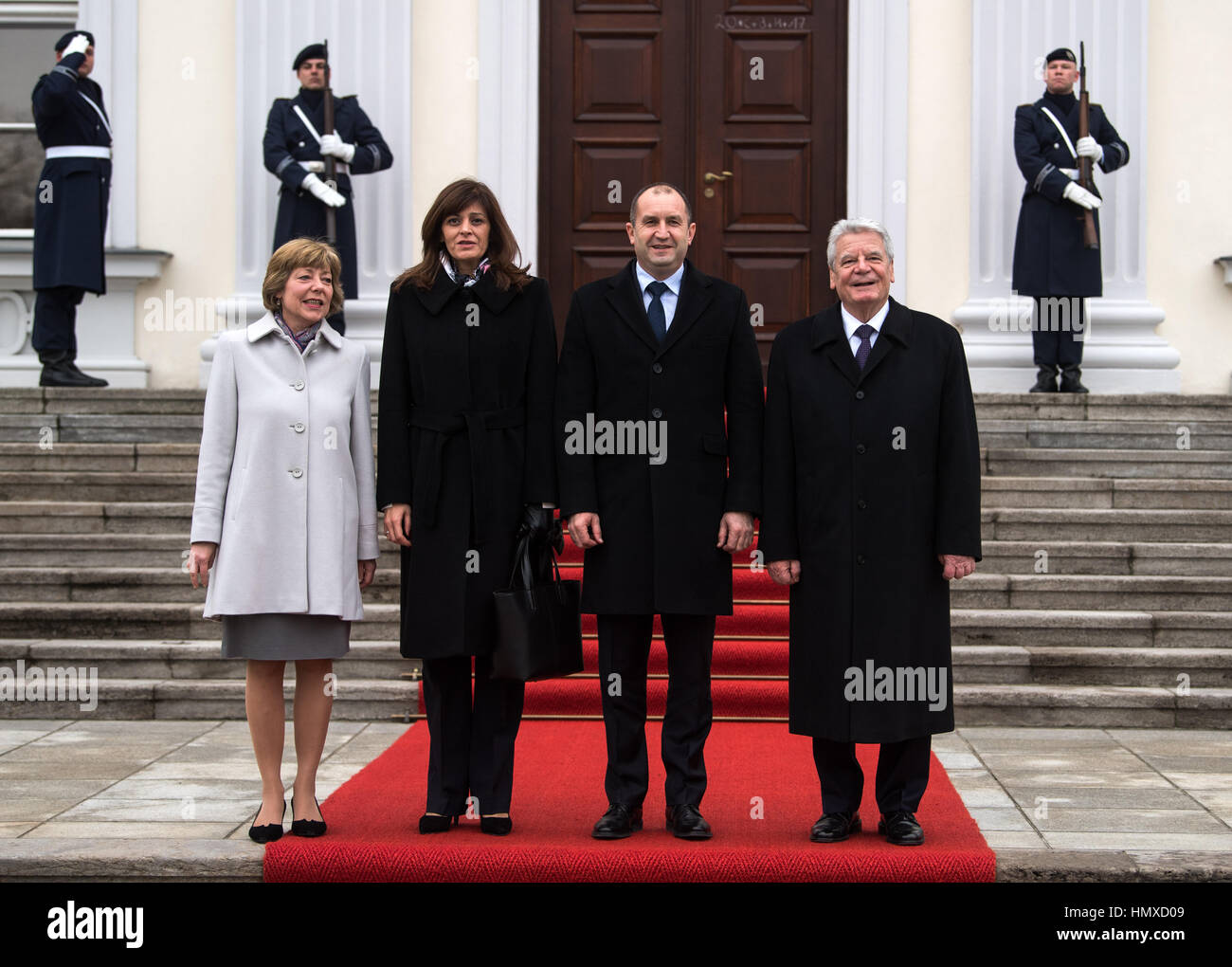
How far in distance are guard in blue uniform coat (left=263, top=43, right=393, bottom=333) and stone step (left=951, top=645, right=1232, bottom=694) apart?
4.76 m

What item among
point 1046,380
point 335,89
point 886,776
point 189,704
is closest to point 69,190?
point 335,89

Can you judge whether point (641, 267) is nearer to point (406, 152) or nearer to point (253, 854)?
point (253, 854)

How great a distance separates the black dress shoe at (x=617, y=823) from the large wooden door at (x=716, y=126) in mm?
5931

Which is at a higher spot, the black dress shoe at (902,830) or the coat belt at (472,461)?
the coat belt at (472,461)

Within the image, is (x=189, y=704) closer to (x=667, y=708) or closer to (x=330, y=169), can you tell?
(x=667, y=708)

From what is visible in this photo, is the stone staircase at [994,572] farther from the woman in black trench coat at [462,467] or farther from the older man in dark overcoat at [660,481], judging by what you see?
the older man in dark overcoat at [660,481]

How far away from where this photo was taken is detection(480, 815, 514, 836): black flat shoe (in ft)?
16.0

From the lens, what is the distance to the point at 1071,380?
949cm

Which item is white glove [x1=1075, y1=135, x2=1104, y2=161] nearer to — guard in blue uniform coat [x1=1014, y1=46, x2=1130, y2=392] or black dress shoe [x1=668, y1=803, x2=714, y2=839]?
guard in blue uniform coat [x1=1014, y1=46, x2=1130, y2=392]

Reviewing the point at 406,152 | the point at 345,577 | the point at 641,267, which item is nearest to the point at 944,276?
the point at 406,152

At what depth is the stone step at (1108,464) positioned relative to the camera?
8461 mm

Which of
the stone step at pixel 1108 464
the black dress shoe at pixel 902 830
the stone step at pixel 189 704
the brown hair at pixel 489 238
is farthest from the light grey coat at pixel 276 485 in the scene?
the stone step at pixel 1108 464

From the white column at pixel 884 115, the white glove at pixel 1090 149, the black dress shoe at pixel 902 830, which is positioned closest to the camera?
the black dress shoe at pixel 902 830

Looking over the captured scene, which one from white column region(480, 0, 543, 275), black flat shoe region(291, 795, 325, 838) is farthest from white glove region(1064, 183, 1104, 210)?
black flat shoe region(291, 795, 325, 838)
